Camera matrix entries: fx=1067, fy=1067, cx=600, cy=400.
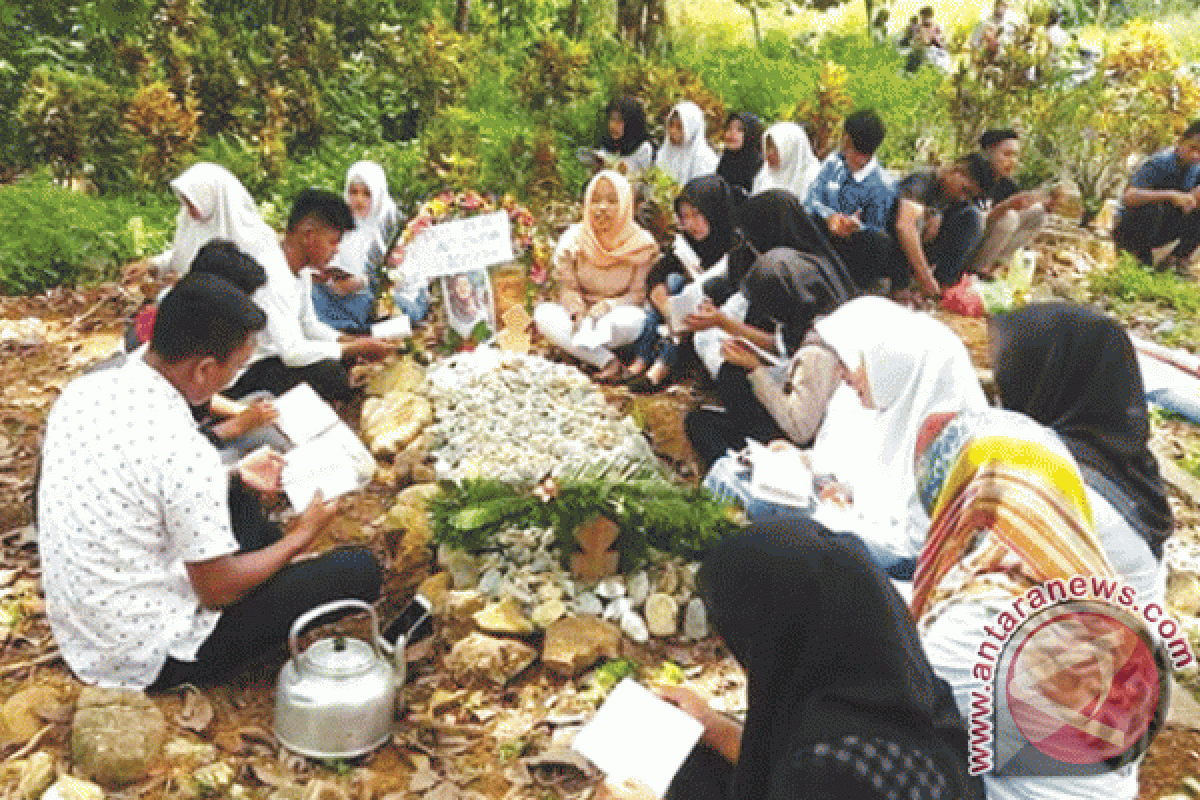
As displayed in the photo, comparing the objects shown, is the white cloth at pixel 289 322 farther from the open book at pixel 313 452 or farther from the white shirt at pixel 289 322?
the open book at pixel 313 452

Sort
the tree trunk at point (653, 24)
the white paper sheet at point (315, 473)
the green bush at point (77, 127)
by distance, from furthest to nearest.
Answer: the tree trunk at point (653, 24) → the green bush at point (77, 127) → the white paper sheet at point (315, 473)

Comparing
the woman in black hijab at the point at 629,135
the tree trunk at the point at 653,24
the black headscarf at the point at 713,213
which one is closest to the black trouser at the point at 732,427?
the black headscarf at the point at 713,213

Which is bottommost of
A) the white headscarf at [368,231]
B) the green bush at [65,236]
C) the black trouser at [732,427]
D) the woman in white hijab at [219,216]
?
the green bush at [65,236]

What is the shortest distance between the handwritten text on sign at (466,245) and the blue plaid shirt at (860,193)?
6.82 feet

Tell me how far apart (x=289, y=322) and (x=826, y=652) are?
3.34 meters

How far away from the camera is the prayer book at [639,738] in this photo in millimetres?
2264

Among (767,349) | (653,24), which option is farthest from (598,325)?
(653,24)

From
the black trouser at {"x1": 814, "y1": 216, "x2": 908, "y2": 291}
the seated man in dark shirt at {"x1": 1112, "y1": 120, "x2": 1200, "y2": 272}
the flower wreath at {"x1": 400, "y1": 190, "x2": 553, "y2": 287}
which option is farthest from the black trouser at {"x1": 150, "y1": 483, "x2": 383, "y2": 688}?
the seated man in dark shirt at {"x1": 1112, "y1": 120, "x2": 1200, "y2": 272}

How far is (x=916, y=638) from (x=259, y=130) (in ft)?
24.0

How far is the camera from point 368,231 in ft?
19.2

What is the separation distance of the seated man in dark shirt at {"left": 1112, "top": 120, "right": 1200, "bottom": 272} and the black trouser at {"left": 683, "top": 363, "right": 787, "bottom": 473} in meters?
4.47

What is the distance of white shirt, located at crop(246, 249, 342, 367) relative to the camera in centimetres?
461

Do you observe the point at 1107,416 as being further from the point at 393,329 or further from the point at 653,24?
the point at 653,24

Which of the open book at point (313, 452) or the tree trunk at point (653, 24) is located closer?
the open book at point (313, 452)
